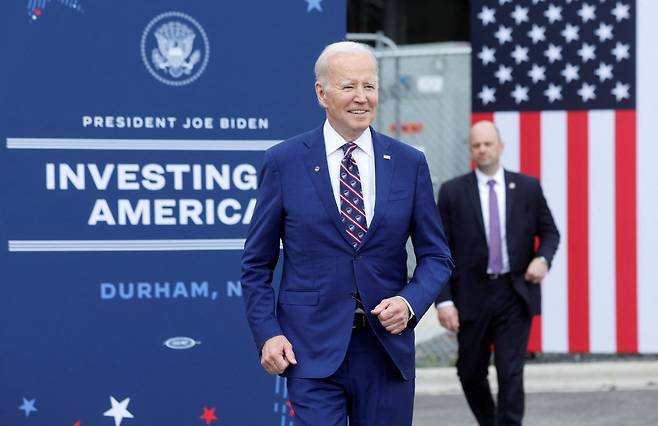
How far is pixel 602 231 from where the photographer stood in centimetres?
873

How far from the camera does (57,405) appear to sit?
471 centimetres

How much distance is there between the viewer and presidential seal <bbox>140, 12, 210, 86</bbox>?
15.5 feet

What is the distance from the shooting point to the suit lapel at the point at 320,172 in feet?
11.8

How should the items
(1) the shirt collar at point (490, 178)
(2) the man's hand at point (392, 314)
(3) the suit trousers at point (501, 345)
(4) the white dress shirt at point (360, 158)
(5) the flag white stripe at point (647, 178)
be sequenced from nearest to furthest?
1. (2) the man's hand at point (392, 314)
2. (4) the white dress shirt at point (360, 158)
3. (3) the suit trousers at point (501, 345)
4. (1) the shirt collar at point (490, 178)
5. (5) the flag white stripe at point (647, 178)

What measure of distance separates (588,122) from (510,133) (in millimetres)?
589

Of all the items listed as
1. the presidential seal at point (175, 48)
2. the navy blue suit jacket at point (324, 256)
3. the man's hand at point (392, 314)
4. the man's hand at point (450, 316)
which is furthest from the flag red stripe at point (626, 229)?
the man's hand at point (392, 314)

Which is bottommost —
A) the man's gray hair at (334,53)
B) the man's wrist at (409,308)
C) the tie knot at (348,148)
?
the man's wrist at (409,308)

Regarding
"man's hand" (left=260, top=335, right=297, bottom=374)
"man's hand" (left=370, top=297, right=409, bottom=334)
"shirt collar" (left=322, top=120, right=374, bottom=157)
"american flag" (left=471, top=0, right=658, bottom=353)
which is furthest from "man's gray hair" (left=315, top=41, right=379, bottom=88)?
"american flag" (left=471, top=0, right=658, bottom=353)

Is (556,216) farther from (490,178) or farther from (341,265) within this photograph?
(341,265)

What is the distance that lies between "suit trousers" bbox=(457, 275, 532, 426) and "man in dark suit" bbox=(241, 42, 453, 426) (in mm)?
2453

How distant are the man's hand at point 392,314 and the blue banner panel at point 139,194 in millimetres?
1406

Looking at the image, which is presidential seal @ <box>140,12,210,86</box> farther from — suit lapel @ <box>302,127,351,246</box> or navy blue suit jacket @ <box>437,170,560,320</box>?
navy blue suit jacket @ <box>437,170,560,320</box>

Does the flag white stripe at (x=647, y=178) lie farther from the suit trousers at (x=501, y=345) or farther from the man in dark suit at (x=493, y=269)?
the suit trousers at (x=501, y=345)

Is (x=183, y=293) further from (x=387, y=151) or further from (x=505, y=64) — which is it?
(x=505, y=64)
